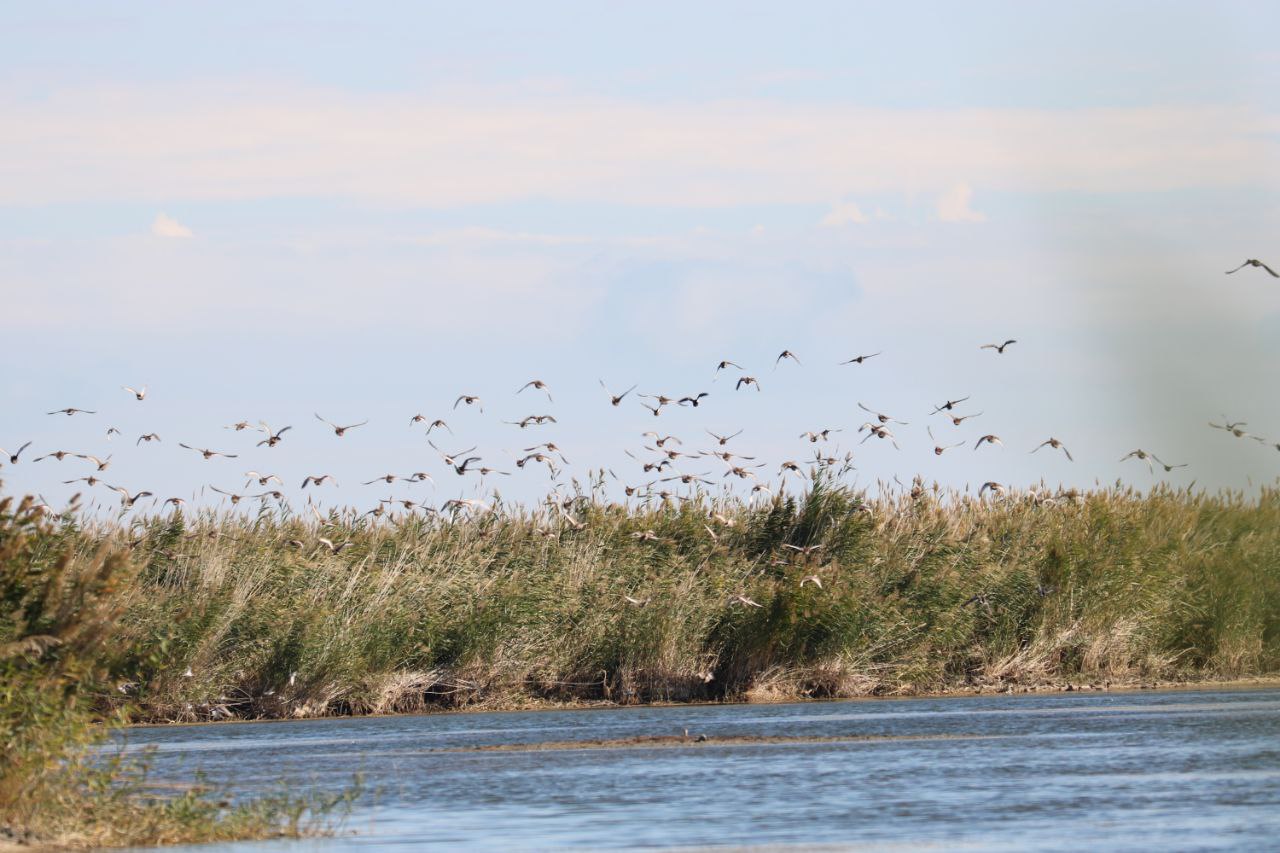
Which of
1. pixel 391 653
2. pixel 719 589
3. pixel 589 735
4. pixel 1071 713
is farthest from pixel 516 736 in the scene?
pixel 1071 713

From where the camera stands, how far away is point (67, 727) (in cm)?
1656

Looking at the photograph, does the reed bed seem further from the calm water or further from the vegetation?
the vegetation

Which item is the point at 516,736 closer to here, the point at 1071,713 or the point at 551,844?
the point at 1071,713

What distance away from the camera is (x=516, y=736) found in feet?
103

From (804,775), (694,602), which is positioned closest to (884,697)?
(694,602)

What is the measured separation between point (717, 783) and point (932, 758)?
3836mm

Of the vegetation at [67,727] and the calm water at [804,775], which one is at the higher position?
the vegetation at [67,727]

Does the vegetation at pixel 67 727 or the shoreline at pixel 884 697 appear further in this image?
the shoreline at pixel 884 697

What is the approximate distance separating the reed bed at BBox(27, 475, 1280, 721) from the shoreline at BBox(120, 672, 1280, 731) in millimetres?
149

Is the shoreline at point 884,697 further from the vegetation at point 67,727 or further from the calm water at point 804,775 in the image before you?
the vegetation at point 67,727

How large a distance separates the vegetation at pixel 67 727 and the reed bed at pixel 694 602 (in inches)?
578

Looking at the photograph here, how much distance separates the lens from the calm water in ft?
62.5

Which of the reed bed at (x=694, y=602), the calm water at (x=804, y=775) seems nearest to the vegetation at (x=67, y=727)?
the calm water at (x=804, y=775)

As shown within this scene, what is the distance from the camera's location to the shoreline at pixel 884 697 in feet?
116
